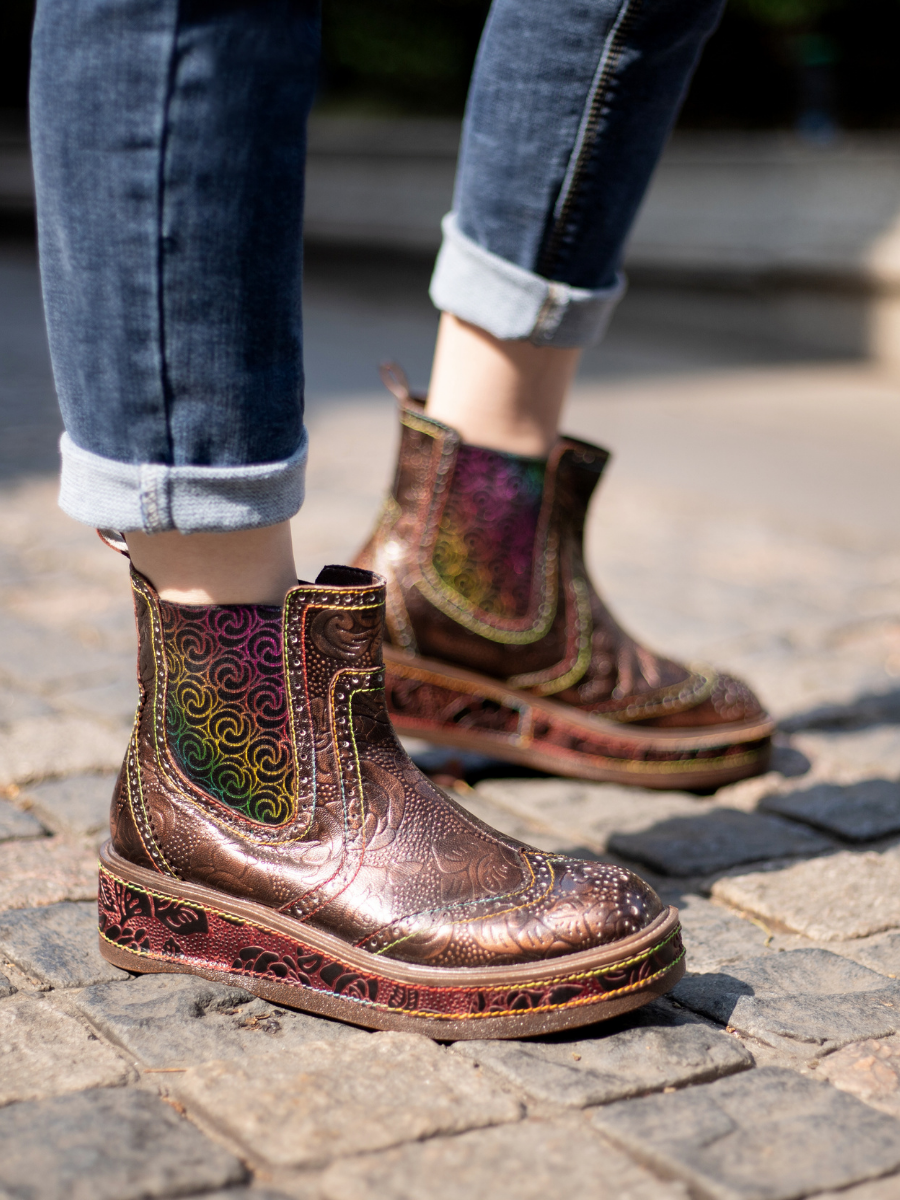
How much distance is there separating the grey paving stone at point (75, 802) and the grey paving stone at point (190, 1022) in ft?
1.33

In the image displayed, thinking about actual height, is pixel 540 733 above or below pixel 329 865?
below

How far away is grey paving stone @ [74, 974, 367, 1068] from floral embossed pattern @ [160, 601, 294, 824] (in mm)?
172

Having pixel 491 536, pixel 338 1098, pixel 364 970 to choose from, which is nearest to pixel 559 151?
pixel 491 536

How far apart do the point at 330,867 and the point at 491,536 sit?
664 millimetres

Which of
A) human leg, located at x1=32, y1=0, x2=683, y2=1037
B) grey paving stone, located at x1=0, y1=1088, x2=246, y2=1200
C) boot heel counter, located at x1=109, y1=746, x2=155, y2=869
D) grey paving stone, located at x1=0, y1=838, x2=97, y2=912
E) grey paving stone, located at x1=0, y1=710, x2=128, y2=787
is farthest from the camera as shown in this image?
grey paving stone, located at x1=0, y1=710, x2=128, y2=787

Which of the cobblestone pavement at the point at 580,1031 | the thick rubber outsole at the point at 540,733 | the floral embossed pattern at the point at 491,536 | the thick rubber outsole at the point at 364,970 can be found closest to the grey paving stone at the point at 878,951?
the cobblestone pavement at the point at 580,1031

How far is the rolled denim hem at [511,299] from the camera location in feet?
5.19

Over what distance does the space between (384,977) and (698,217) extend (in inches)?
289

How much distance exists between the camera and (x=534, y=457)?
1.70m

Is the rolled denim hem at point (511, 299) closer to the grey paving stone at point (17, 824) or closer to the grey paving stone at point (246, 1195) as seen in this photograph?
the grey paving stone at point (17, 824)

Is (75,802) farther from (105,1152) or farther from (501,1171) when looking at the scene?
(501,1171)

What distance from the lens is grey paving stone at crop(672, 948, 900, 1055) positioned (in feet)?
3.78

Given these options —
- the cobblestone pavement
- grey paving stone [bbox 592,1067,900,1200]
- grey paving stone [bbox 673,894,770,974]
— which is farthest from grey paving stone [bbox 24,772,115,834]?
grey paving stone [bbox 592,1067,900,1200]

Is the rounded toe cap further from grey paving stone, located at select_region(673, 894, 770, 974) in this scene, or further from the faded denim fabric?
the faded denim fabric
